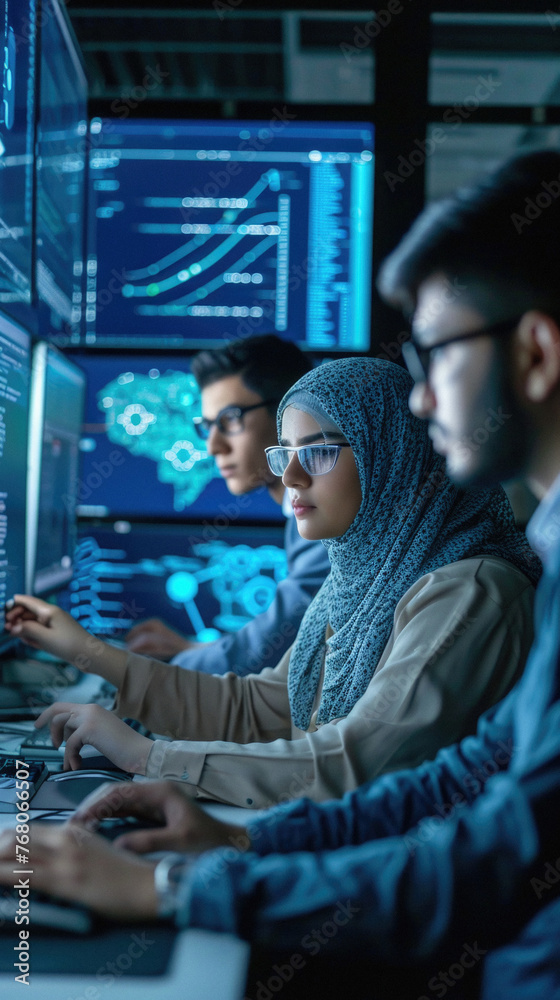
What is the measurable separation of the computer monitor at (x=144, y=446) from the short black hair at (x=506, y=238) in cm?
147

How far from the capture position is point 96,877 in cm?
62

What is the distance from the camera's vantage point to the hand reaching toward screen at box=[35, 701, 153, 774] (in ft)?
3.35

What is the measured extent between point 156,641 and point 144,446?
545 millimetres

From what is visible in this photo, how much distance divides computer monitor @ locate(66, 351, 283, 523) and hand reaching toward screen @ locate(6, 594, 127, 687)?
2.43ft

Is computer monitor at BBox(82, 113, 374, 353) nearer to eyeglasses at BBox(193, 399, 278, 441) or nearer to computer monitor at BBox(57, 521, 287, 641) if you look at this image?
eyeglasses at BBox(193, 399, 278, 441)

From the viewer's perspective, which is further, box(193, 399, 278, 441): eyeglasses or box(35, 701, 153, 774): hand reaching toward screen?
box(193, 399, 278, 441): eyeglasses

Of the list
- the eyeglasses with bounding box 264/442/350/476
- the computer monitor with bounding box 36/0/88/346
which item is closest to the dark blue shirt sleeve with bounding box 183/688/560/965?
the eyeglasses with bounding box 264/442/350/476

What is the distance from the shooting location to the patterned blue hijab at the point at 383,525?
116 cm

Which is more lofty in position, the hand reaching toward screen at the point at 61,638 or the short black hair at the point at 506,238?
the short black hair at the point at 506,238

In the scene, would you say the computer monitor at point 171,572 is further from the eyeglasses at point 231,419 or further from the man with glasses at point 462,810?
the man with glasses at point 462,810

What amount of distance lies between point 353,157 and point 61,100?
778 mm

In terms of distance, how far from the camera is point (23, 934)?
0.64 metres

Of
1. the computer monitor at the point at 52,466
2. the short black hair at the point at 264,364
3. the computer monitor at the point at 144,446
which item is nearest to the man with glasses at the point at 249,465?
the short black hair at the point at 264,364

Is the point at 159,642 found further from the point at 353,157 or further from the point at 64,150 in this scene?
the point at 353,157
